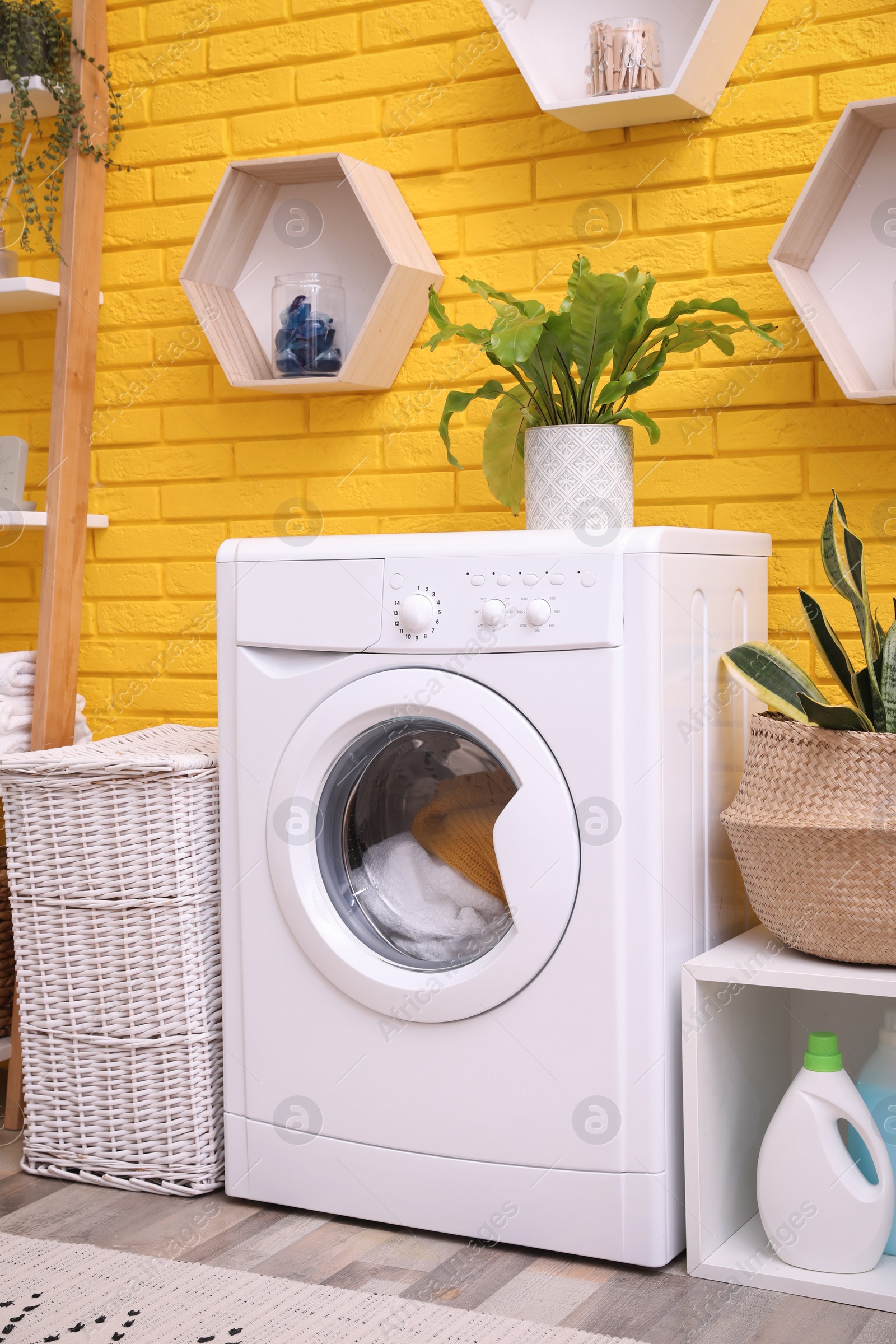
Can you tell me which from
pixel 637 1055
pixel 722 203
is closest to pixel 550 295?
pixel 722 203

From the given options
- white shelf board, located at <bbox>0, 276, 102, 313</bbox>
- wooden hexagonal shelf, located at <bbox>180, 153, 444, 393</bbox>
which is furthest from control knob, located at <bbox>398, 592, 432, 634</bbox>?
white shelf board, located at <bbox>0, 276, 102, 313</bbox>

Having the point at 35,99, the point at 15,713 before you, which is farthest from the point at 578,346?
the point at 35,99

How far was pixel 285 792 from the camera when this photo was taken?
1.86 meters

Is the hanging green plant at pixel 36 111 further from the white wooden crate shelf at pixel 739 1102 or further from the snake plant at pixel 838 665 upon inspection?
the white wooden crate shelf at pixel 739 1102

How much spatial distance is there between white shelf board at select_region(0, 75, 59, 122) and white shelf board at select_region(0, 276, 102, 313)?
1.06ft

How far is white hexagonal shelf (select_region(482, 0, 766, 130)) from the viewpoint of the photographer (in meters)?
2.02

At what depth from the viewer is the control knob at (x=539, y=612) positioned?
1693 mm

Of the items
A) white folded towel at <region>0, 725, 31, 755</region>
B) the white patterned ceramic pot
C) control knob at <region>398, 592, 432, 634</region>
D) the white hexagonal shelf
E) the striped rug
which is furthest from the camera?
white folded towel at <region>0, 725, 31, 755</region>

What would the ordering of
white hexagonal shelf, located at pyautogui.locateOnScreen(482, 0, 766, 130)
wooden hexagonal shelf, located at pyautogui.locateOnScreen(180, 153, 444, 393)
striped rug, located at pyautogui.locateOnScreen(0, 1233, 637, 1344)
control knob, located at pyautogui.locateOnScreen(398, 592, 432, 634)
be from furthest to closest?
wooden hexagonal shelf, located at pyautogui.locateOnScreen(180, 153, 444, 393) → white hexagonal shelf, located at pyautogui.locateOnScreen(482, 0, 766, 130) → control knob, located at pyautogui.locateOnScreen(398, 592, 432, 634) → striped rug, located at pyautogui.locateOnScreen(0, 1233, 637, 1344)

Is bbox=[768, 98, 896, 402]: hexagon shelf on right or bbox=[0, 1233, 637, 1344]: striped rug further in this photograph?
bbox=[768, 98, 896, 402]: hexagon shelf on right

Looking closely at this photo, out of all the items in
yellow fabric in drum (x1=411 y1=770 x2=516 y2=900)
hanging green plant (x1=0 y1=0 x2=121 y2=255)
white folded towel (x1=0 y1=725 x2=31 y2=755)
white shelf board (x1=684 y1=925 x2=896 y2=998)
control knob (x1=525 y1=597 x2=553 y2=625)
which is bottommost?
white shelf board (x1=684 y1=925 x2=896 y2=998)

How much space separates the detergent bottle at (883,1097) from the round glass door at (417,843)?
508 mm

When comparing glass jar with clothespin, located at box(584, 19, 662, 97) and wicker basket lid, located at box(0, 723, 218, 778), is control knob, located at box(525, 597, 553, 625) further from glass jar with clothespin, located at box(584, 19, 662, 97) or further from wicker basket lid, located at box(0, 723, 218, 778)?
glass jar with clothespin, located at box(584, 19, 662, 97)

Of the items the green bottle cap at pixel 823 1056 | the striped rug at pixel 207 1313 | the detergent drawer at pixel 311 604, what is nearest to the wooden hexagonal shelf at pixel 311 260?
the detergent drawer at pixel 311 604
